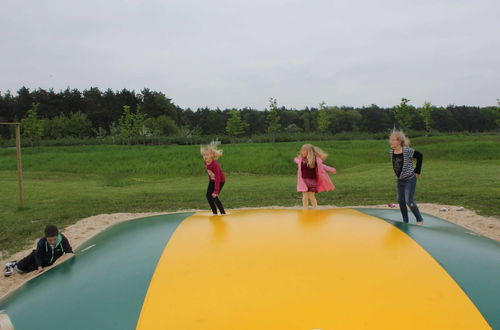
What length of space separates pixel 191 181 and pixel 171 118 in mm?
45433

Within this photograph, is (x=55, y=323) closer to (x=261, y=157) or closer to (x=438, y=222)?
(x=438, y=222)

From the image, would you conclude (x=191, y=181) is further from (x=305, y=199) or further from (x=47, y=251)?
(x=47, y=251)

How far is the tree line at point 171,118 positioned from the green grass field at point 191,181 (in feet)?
27.2

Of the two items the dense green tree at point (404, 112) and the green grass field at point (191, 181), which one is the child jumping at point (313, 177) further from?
the dense green tree at point (404, 112)

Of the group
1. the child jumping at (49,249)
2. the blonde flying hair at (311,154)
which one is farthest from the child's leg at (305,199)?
the child jumping at (49,249)

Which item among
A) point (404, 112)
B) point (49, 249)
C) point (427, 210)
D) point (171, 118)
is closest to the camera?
point (49, 249)

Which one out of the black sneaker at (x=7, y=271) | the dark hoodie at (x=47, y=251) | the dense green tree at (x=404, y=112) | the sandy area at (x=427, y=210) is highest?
the dense green tree at (x=404, y=112)

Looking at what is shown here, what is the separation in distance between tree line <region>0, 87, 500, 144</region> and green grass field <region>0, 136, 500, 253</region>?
829 cm

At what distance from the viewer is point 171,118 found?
6284cm

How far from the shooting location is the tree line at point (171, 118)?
130 ft

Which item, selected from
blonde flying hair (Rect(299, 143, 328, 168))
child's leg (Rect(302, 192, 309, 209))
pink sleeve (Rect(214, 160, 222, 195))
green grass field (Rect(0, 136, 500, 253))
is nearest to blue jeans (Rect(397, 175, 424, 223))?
blonde flying hair (Rect(299, 143, 328, 168))

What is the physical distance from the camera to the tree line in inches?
1563

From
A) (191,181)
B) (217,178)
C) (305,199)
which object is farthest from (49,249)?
(191,181)

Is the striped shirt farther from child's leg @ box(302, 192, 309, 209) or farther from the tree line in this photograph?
the tree line
